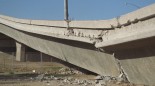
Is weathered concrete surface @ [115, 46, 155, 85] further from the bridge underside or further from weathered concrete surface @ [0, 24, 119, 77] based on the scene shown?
Answer: weathered concrete surface @ [0, 24, 119, 77]

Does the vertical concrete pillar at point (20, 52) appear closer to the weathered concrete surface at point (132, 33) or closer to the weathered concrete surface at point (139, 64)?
the weathered concrete surface at point (132, 33)

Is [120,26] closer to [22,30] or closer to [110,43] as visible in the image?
[110,43]

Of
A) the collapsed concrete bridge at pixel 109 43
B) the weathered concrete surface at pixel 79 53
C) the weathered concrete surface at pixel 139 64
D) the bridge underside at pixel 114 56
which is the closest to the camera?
the collapsed concrete bridge at pixel 109 43

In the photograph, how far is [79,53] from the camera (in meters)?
23.6

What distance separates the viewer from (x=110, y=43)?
53.9 ft

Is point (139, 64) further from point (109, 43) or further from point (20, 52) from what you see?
point (20, 52)

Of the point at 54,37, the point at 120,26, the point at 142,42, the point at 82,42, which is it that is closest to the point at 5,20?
the point at 54,37

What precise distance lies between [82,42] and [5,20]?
24.1 meters

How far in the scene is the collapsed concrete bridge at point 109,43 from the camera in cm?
1446

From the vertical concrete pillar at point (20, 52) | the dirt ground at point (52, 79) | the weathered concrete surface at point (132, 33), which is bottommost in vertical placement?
the dirt ground at point (52, 79)

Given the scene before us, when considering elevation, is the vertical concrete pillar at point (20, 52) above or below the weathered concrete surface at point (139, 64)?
above

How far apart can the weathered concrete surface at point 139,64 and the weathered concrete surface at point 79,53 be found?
140 cm

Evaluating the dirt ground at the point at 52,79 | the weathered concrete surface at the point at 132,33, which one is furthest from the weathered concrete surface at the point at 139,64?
the weathered concrete surface at the point at 132,33

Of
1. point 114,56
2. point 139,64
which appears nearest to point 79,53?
point 114,56
